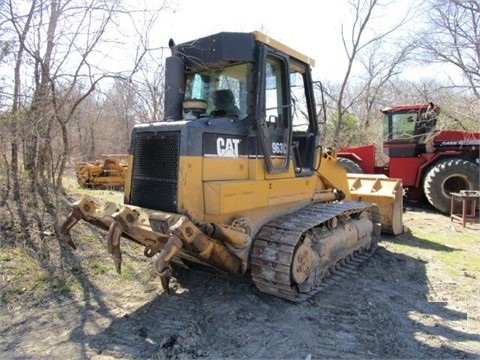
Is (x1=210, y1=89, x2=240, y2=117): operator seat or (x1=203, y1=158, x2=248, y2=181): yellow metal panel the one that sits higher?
(x1=210, y1=89, x2=240, y2=117): operator seat

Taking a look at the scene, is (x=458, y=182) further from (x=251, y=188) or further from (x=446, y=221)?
(x=251, y=188)

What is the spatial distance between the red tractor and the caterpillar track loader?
618cm

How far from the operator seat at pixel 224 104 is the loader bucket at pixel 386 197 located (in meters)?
4.13

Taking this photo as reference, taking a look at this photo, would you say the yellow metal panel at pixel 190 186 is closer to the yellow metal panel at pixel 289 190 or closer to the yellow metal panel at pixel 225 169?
the yellow metal panel at pixel 225 169

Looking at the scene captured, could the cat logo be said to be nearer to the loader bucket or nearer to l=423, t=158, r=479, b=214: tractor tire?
the loader bucket

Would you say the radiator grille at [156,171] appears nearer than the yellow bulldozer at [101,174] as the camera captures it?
Yes

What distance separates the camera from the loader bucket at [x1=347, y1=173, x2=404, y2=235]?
761cm

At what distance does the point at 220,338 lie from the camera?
3699 millimetres

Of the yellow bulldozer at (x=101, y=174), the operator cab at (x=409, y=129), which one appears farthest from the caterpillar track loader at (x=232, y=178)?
the yellow bulldozer at (x=101, y=174)

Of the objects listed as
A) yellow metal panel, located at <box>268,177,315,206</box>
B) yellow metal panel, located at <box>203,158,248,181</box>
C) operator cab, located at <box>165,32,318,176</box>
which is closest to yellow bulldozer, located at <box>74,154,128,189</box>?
operator cab, located at <box>165,32,318,176</box>

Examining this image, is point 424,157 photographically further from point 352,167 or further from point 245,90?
point 245,90

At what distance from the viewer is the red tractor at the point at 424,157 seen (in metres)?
10.3

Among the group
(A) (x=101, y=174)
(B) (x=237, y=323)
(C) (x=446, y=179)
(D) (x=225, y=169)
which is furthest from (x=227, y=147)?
(A) (x=101, y=174)

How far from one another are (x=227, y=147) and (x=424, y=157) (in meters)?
→ 8.42
